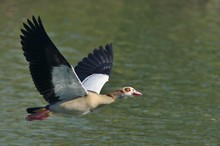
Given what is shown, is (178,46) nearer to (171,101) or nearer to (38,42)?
(171,101)

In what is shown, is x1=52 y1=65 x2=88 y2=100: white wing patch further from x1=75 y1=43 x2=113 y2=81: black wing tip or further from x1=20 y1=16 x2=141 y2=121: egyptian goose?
x1=75 y1=43 x2=113 y2=81: black wing tip

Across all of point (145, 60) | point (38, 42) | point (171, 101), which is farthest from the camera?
point (145, 60)

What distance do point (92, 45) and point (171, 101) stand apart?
4.82 m

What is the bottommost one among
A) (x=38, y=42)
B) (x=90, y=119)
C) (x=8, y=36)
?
(x=90, y=119)

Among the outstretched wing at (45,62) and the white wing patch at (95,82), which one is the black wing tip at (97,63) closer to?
the white wing patch at (95,82)

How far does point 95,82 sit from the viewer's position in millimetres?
13914

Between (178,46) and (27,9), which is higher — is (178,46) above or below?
below

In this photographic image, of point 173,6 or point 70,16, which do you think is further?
point 173,6

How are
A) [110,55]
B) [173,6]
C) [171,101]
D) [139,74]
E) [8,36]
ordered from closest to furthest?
Result: [110,55] → [171,101] → [139,74] → [8,36] → [173,6]

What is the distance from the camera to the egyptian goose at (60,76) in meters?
11.9

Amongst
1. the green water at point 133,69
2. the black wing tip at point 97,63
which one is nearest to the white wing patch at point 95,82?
the black wing tip at point 97,63

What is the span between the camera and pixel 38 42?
11875mm

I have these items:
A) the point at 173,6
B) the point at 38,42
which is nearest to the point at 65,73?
the point at 38,42

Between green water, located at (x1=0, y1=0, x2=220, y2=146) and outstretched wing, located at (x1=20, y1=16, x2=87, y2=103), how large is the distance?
1.52m
